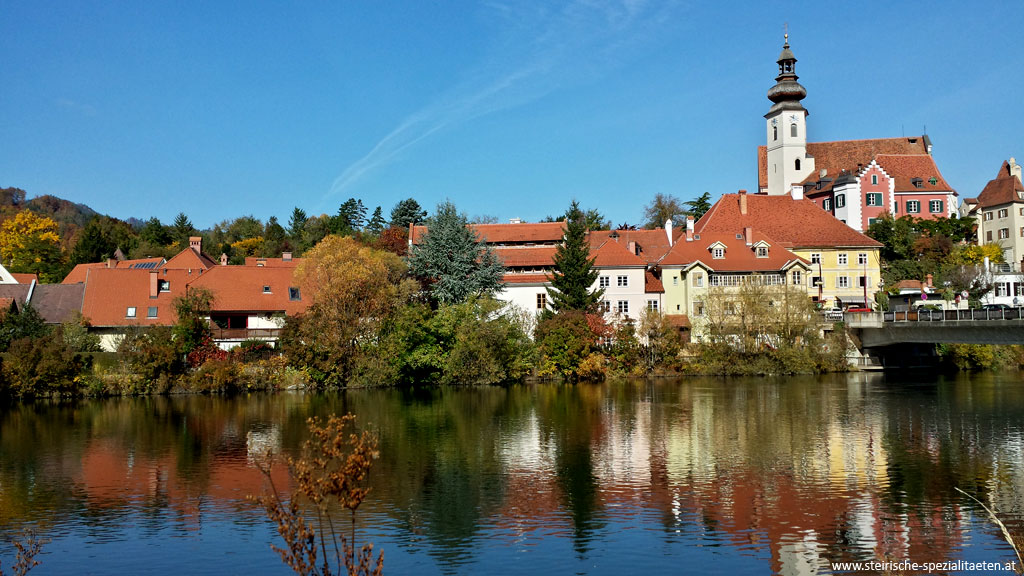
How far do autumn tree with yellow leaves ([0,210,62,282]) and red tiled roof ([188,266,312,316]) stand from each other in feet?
113

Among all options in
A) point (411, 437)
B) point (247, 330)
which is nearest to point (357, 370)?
point (247, 330)

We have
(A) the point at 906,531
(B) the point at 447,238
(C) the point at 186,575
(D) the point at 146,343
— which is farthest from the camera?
(B) the point at 447,238

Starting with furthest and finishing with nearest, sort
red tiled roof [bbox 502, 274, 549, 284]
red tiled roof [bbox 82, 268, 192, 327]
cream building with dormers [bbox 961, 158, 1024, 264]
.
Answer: cream building with dormers [bbox 961, 158, 1024, 264] → red tiled roof [bbox 502, 274, 549, 284] → red tiled roof [bbox 82, 268, 192, 327]

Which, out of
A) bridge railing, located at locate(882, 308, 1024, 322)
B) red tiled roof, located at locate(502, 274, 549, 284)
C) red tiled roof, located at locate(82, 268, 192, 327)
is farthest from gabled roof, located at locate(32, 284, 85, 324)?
bridge railing, located at locate(882, 308, 1024, 322)

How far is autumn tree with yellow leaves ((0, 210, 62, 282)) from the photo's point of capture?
87.1 meters

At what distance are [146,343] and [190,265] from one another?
28.0 m

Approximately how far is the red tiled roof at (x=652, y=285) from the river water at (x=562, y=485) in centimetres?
2374

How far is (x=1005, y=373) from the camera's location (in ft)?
189

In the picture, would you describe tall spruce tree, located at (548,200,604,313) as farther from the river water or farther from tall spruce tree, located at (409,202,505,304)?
the river water

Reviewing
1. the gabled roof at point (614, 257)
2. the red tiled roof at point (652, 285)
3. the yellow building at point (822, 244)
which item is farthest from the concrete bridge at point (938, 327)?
the gabled roof at point (614, 257)

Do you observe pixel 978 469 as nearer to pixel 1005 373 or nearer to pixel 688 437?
pixel 688 437

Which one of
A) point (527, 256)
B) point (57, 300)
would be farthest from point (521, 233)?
point (57, 300)

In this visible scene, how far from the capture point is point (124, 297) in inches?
2256

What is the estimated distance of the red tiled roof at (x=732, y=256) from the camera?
63.3 m
